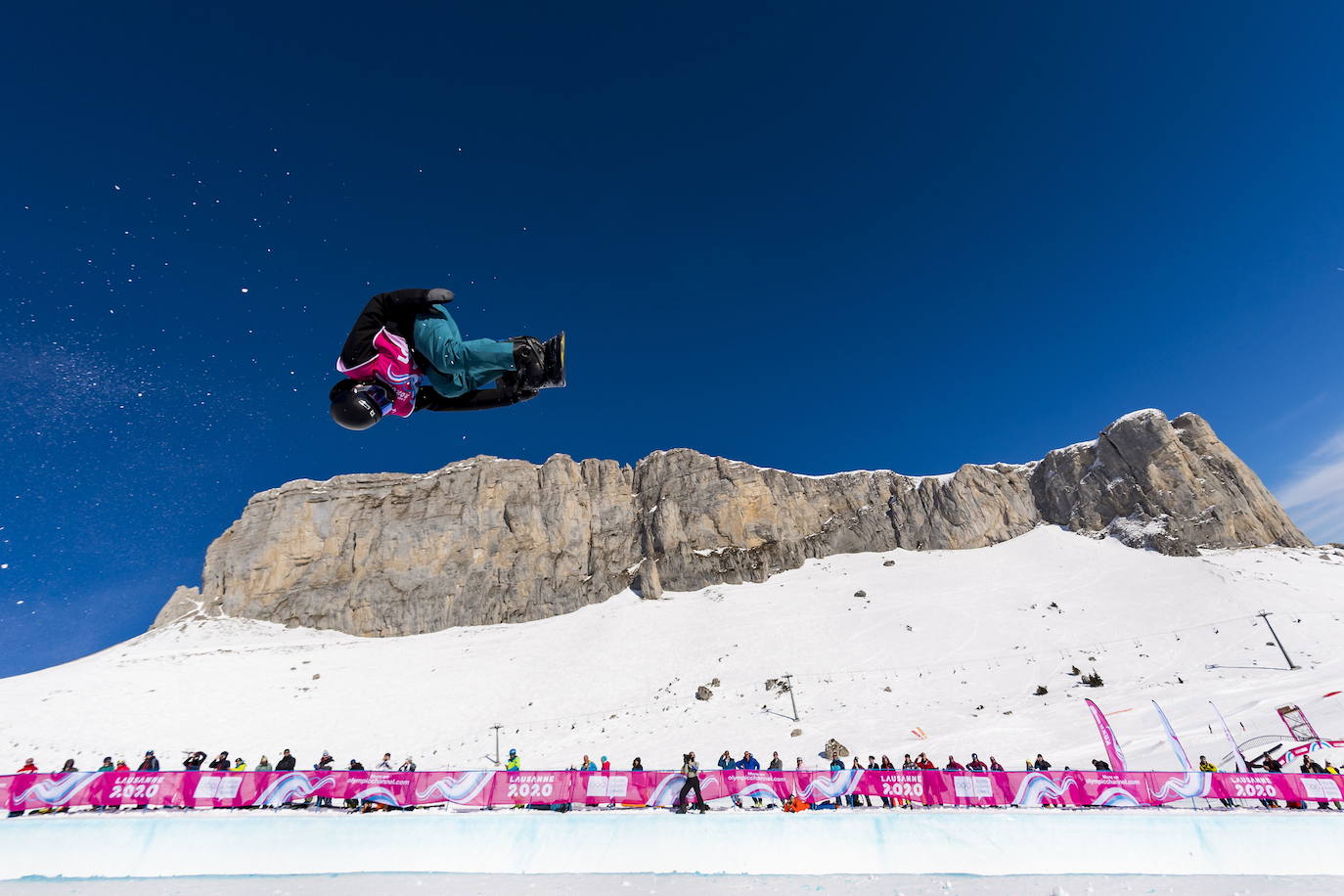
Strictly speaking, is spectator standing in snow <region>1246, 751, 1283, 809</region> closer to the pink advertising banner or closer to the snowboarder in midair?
the pink advertising banner

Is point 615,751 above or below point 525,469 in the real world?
below

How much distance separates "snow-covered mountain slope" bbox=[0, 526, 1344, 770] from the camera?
87.9 ft

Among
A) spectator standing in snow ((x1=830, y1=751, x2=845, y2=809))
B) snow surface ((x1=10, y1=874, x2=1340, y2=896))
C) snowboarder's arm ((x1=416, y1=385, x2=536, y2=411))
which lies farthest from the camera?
spectator standing in snow ((x1=830, y1=751, x2=845, y2=809))

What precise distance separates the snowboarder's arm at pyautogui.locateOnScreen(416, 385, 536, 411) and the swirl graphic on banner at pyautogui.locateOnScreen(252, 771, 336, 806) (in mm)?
12245

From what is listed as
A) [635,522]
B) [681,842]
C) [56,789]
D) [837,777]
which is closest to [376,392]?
[681,842]

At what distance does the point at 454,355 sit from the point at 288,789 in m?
13.8

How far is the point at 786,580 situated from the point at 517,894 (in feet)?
172

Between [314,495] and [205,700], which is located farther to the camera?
[314,495]

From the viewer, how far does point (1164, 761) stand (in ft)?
56.3

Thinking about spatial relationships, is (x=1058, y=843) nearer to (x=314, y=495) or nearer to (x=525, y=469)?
(x=525, y=469)

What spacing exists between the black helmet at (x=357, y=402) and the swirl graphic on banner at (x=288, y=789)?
493 inches

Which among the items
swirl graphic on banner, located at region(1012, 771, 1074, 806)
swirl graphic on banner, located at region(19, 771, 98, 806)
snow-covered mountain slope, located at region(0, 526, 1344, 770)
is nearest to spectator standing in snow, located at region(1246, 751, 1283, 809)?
snow-covered mountain slope, located at region(0, 526, 1344, 770)

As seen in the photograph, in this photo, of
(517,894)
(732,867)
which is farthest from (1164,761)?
(517,894)

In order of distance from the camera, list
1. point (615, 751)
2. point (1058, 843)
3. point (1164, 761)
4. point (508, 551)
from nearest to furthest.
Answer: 1. point (1058, 843)
2. point (1164, 761)
3. point (615, 751)
4. point (508, 551)
